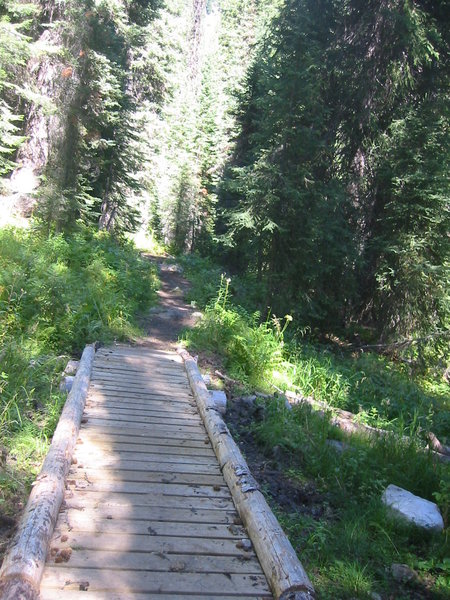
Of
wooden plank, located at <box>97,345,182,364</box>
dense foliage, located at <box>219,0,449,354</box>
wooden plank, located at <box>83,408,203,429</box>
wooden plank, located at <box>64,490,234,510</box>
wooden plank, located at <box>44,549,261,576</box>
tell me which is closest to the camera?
wooden plank, located at <box>44,549,261,576</box>

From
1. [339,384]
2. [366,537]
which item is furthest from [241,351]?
[366,537]

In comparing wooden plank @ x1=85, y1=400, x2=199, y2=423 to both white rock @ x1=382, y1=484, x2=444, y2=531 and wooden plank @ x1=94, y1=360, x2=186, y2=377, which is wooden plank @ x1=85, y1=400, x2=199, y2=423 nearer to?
wooden plank @ x1=94, y1=360, x2=186, y2=377

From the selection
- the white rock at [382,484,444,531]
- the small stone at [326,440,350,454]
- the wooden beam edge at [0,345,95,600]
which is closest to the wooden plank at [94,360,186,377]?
the wooden beam edge at [0,345,95,600]

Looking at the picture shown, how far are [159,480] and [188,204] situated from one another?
2498 cm

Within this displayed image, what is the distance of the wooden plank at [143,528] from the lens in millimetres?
3287

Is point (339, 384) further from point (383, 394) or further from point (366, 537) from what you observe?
point (366, 537)

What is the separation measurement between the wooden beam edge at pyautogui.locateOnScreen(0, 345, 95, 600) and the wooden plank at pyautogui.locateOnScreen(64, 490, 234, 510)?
0.52 feet

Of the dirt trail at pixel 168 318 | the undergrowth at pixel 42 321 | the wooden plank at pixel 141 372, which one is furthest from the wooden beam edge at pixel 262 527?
the dirt trail at pixel 168 318

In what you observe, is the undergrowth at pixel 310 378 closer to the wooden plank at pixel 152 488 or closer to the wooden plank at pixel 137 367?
the wooden plank at pixel 137 367

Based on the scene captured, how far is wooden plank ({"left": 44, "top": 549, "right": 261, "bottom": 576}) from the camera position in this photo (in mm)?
2941

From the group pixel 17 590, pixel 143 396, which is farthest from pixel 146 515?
pixel 143 396

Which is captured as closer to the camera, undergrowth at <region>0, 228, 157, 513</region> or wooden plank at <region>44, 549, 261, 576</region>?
wooden plank at <region>44, 549, 261, 576</region>

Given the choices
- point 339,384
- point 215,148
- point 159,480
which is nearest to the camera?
point 159,480

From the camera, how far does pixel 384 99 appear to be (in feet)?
41.7
